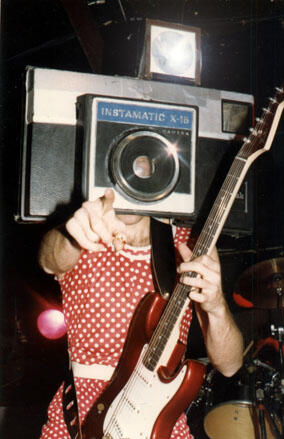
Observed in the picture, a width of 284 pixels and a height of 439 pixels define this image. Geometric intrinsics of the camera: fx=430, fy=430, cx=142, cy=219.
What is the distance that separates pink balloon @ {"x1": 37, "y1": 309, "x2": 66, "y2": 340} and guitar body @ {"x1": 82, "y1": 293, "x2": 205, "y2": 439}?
2143 millimetres

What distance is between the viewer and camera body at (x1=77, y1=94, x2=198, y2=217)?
3.15ft

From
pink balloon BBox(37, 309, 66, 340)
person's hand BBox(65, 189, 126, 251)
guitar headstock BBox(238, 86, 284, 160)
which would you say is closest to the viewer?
person's hand BBox(65, 189, 126, 251)

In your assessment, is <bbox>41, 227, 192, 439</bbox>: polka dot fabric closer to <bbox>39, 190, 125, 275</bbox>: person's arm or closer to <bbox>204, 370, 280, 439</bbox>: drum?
<bbox>39, 190, 125, 275</bbox>: person's arm

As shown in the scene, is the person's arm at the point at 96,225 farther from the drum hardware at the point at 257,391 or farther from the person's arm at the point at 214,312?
the drum hardware at the point at 257,391

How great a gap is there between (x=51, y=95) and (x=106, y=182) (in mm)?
298

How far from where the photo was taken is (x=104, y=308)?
4.32 ft

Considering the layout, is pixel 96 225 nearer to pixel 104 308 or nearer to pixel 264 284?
pixel 104 308

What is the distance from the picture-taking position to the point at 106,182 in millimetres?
965

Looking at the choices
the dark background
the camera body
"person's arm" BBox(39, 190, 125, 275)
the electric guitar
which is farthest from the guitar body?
the dark background

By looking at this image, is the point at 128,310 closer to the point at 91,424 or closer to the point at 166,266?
the point at 166,266

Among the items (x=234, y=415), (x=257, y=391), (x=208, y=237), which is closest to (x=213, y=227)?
(x=208, y=237)

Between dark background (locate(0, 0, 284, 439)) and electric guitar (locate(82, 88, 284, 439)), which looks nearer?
electric guitar (locate(82, 88, 284, 439))

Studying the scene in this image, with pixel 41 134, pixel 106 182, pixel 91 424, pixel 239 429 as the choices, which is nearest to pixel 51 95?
pixel 41 134

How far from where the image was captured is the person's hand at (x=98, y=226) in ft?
2.55
